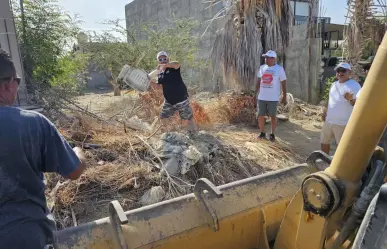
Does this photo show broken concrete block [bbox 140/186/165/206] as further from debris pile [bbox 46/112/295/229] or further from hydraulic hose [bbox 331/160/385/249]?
hydraulic hose [bbox 331/160/385/249]

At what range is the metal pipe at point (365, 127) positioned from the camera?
116 centimetres

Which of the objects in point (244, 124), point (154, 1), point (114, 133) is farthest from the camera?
point (154, 1)

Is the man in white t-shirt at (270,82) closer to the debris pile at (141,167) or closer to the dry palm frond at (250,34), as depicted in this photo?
the debris pile at (141,167)

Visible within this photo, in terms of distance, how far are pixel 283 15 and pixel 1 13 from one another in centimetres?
647

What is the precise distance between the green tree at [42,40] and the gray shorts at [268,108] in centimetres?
505

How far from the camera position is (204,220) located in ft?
6.02

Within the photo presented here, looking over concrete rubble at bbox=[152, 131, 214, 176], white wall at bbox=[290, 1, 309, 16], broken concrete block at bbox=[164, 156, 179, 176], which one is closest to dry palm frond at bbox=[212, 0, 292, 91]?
concrete rubble at bbox=[152, 131, 214, 176]

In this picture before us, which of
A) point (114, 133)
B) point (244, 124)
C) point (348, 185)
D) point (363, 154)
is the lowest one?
point (244, 124)

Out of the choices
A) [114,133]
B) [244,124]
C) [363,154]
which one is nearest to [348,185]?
[363,154]

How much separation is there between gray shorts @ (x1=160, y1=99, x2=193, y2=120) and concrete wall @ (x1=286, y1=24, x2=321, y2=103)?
533 cm

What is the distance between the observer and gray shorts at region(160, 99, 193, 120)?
5.66 m

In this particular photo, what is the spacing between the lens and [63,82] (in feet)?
29.2

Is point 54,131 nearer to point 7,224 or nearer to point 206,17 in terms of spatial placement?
point 7,224

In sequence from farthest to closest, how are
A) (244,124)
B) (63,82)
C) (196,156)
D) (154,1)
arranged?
(154,1), (63,82), (244,124), (196,156)
